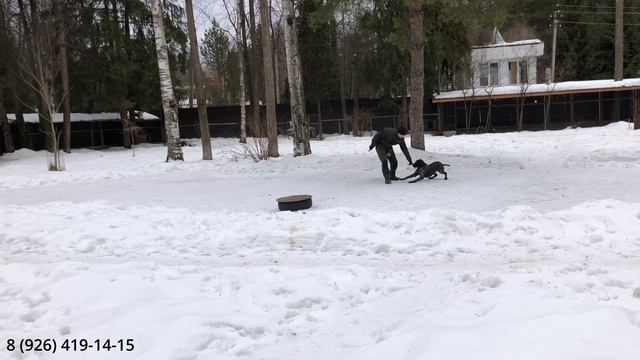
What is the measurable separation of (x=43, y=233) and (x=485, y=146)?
1647 centimetres

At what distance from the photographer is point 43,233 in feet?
24.4

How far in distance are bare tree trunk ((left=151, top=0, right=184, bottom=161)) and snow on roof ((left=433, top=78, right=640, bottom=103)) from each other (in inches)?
727

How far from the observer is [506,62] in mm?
35500

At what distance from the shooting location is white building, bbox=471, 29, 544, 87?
113 ft

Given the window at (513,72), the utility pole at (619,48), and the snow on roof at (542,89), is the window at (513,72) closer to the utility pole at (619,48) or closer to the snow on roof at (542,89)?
the snow on roof at (542,89)

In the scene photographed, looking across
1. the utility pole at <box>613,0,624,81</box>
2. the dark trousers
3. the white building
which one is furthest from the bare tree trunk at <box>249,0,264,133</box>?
the utility pole at <box>613,0,624,81</box>

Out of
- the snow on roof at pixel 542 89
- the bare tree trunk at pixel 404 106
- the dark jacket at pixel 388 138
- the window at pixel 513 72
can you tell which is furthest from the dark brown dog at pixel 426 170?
the window at pixel 513 72

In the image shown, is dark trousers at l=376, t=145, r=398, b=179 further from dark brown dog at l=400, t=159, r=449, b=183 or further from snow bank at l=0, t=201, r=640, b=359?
snow bank at l=0, t=201, r=640, b=359

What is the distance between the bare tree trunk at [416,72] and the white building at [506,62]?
66.6ft

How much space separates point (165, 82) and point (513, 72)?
2706cm

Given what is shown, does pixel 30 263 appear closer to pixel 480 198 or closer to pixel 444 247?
pixel 444 247

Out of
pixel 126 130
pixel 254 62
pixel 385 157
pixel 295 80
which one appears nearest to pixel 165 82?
pixel 295 80

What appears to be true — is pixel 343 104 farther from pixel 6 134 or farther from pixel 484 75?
pixel 6 134

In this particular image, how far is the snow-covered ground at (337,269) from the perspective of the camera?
3771 millimetres
